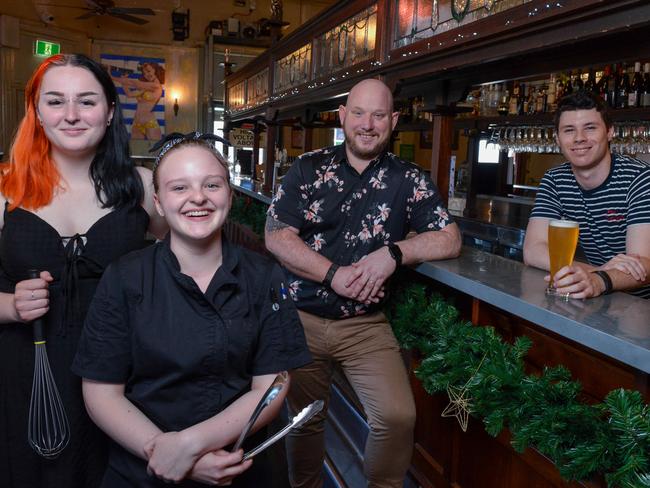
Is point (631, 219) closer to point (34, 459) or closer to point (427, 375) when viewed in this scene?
point (427, 375)

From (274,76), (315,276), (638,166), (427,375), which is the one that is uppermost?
(274,76)

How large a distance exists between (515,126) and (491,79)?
245cm

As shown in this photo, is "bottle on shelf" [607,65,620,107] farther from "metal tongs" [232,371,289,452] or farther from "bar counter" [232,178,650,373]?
"metal tongs" [232,371,289,452]

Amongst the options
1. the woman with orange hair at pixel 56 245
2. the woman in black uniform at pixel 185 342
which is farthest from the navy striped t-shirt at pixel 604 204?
the woman with orange hair at pixel 56 245

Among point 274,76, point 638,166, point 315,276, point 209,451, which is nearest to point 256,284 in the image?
point 209,451

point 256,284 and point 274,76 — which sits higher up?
point 274,76

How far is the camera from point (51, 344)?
66.7 inches

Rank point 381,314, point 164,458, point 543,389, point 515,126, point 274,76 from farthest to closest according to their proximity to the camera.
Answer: point 274,76 → point 515,126 → point 381,314 → point 543,389 → point 164,458

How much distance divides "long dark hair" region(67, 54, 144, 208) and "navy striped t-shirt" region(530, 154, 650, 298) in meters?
1.48

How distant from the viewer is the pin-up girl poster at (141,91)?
45.4ft

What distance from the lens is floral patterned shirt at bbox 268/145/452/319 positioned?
94.0 inches

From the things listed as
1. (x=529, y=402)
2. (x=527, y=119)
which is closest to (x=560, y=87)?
(x=527, y=119)

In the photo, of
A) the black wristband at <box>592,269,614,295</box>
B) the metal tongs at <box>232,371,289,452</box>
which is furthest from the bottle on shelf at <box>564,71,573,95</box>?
the metal tongs at <box>232,371,289,452</box>

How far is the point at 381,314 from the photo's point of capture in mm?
2471
